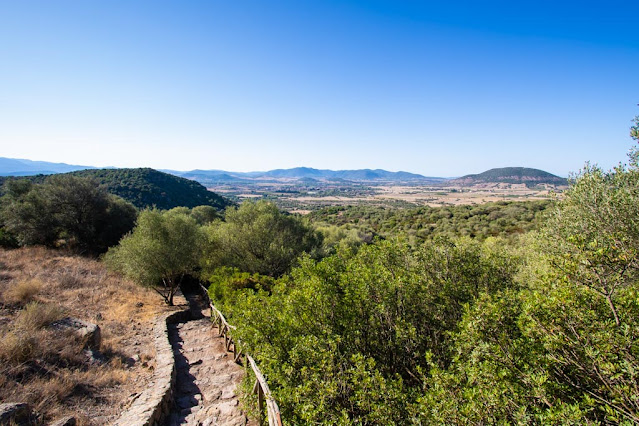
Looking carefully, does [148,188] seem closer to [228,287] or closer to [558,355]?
[228,287]

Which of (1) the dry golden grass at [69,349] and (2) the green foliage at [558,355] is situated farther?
(1) the dry golden grass at [69,349]

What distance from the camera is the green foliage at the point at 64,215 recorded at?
30438mm

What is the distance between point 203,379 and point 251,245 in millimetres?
17058

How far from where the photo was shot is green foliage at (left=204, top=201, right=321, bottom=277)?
89.1ft

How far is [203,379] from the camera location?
1207 centimetres

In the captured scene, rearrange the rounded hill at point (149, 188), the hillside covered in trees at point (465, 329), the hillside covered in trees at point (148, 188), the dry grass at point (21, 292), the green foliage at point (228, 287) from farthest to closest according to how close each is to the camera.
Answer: the rounded hill at point (149, 188)
the hillside covered in trees at point (148, 188)
the green foliage at point (228, 287)
the dry grass at point (21, 292)
the hillside covered in trees at point (465, 329)

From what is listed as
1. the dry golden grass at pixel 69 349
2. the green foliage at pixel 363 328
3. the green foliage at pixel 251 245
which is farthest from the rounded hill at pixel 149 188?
the green foliage at pixel 363 328

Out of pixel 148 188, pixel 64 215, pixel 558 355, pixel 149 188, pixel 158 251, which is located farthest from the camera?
pixel 149 188

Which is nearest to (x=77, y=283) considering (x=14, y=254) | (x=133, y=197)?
(x=14, y=254)

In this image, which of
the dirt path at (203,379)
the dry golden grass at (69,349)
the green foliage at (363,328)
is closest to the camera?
the green foliage at (363,328)

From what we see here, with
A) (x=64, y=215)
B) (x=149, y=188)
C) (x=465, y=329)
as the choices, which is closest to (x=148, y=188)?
(x=149, y=188)

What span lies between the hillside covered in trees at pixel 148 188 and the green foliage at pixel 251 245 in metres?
49.1

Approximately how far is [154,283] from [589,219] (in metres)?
26.9

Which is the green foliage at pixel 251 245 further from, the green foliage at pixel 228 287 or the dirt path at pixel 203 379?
the dirt path at pixel 203 379
